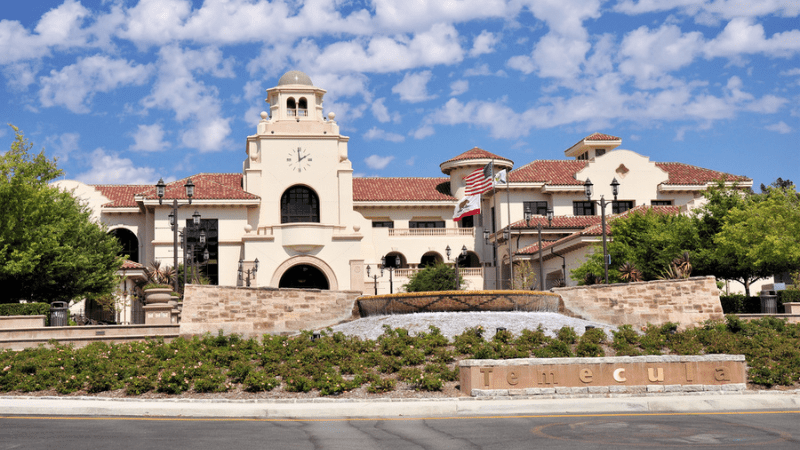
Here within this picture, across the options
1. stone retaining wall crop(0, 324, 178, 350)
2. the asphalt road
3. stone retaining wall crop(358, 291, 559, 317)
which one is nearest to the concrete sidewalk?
the asphalt road

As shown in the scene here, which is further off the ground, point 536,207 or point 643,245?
point 536,207

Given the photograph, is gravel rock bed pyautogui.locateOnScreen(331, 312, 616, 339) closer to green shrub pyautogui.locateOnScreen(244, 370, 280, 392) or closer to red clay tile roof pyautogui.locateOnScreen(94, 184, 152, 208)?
green shrub pyautogui.locateOnScreen(244, 370, 280, 392)

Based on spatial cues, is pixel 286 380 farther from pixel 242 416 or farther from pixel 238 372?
pixel 242 416

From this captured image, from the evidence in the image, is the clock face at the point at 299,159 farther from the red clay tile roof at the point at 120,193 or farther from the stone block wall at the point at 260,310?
the stone block wall at the point at 260,310

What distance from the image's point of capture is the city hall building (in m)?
52.8

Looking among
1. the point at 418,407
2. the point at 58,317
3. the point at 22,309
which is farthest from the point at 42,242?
the point at 418,407

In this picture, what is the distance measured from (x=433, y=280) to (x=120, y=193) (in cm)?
2479

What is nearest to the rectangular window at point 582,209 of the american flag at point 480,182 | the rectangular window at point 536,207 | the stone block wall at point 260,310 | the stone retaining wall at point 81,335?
the rectangular window at point 536,207

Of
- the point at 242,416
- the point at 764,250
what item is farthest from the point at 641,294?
the point at 242,416

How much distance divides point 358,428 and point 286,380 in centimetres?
536

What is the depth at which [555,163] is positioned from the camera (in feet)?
204

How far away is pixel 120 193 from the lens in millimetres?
59219

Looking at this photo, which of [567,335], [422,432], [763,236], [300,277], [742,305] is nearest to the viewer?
[422,432]

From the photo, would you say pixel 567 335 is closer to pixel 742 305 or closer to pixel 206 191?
pixel 742 305
